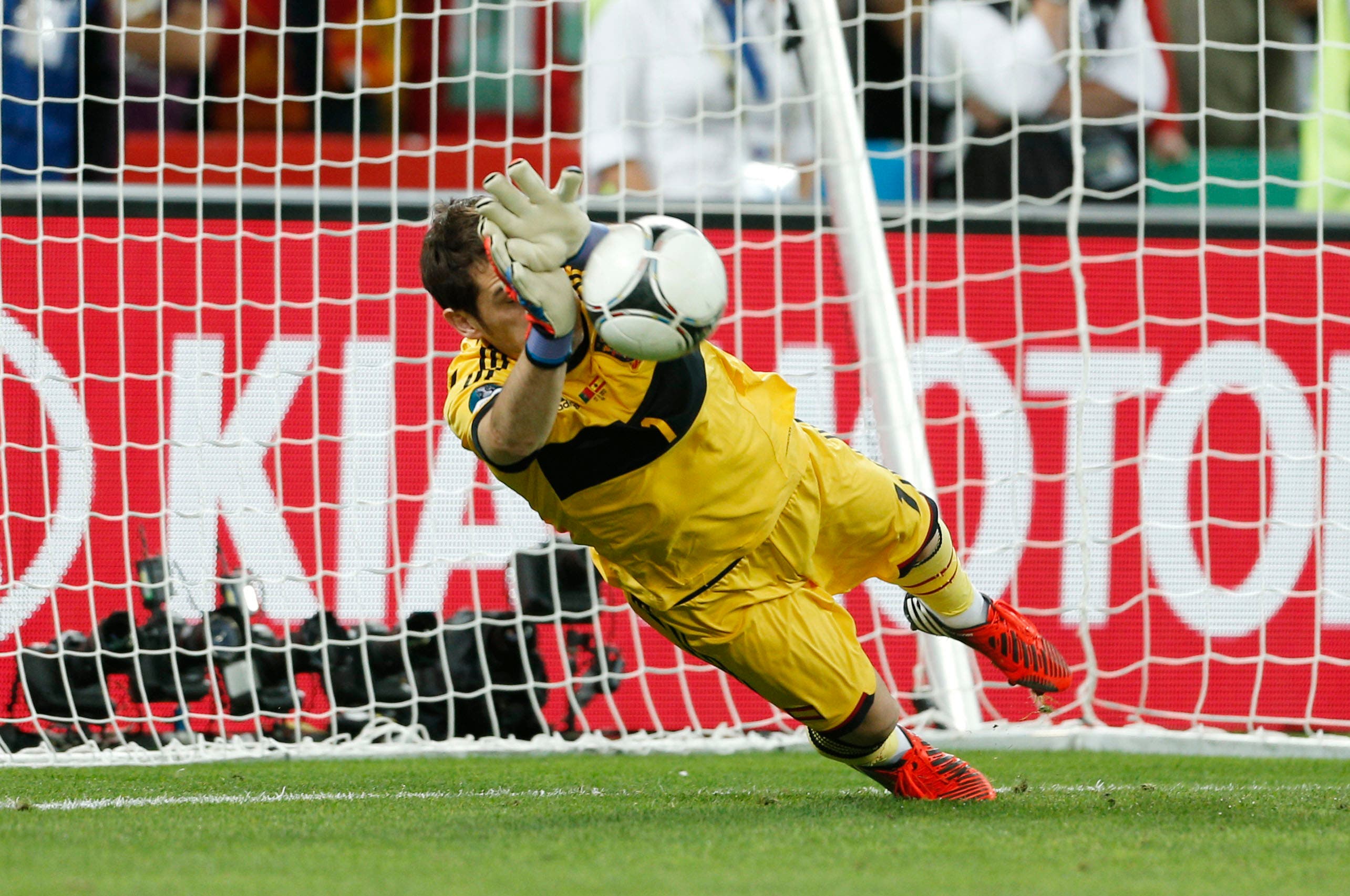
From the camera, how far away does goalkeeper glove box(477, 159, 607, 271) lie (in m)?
2.78

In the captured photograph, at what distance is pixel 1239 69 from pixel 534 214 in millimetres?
5111

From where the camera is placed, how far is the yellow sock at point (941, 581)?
3.82m

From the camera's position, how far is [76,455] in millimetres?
5637

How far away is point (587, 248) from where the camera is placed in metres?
2.89

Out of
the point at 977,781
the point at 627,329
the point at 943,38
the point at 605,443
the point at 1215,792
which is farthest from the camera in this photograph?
the point at 943,38

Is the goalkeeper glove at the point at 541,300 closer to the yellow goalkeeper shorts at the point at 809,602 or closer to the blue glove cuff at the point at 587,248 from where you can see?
the blue glove cuff at the point at 587,248

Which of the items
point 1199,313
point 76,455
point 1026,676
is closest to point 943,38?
point 1199,313

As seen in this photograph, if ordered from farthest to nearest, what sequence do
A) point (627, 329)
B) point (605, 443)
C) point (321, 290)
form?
1. point (321, 290)
2. point (605, 443)
3. point (627, 329)

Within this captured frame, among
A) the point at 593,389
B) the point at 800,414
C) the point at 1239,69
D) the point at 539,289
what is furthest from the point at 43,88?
the point at 1239,69

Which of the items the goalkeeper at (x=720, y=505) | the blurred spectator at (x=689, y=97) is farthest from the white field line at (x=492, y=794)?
the blurred spectator at (x=689, y=97)

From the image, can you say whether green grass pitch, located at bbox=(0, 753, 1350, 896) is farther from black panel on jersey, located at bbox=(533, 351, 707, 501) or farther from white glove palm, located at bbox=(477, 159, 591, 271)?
white glove palm, located at bbox=(477, 159, 591, 271)

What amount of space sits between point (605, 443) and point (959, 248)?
9.78 ft

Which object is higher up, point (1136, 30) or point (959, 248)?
point (1136, 30)

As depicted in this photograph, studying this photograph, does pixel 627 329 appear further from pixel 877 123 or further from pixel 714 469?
pixel 877 123
